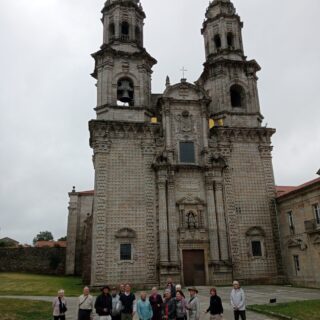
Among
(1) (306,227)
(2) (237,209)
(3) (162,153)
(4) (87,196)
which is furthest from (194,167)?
(4) (87,196)

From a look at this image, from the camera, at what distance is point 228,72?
33062 mm

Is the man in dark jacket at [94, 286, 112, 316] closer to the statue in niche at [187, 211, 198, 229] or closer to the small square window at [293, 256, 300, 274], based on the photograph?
the statue in niche at [187, 211, 198, 229]

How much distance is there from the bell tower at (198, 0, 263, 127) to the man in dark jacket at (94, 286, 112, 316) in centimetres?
2362

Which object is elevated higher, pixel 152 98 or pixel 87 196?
pixel 152 98

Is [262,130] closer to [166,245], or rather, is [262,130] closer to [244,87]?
[244,87]

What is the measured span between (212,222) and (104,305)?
18571 mm

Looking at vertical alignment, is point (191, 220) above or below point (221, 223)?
above

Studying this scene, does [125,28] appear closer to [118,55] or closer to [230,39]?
[118,55]

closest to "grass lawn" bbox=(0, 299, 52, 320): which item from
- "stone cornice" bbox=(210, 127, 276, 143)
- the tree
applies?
"stone cornice" bbox=(210, 127, 276, 143)

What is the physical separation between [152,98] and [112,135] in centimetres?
664

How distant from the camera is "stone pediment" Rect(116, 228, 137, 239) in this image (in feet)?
85.4

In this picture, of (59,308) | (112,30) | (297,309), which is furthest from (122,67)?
(59,308)

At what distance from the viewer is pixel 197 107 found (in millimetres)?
30781

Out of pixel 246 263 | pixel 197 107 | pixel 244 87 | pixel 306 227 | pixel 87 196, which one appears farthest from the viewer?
pixel 87 196
